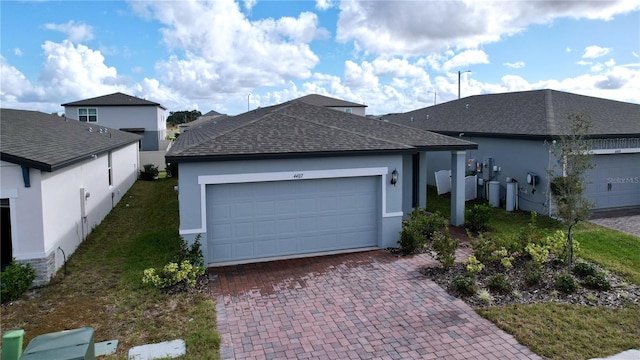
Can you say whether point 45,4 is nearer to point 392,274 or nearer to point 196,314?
point 196,314

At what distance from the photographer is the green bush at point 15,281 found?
840 centimetres

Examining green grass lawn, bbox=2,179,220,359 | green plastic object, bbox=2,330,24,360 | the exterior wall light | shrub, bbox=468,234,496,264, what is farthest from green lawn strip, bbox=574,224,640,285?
green plastic object, bbox=2,330,24,360

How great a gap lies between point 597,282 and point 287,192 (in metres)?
6.92

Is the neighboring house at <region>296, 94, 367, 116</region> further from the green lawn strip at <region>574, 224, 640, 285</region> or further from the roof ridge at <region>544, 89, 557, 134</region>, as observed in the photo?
the green lawn strip at <region>574, 224, 640, 285</region>

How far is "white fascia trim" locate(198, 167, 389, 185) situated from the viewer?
10.3 meters

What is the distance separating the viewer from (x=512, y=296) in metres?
8.48

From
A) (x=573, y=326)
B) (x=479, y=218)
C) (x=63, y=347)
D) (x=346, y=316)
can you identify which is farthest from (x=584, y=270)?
(x=63, y=347)

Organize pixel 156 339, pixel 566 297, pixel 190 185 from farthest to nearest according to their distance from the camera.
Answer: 1. pixel 190 185
2. pixel 566 297
3. pixel 156 339

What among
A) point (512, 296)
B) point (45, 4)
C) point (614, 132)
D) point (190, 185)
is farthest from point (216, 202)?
point (614, 132)

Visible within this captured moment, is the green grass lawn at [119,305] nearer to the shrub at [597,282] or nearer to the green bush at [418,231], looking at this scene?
the green bush at [418,231]

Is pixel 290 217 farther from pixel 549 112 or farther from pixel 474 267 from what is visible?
pixel 549 112

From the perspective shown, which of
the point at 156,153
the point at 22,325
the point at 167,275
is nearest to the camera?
the point at 22,325

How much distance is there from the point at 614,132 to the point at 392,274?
11.6 m

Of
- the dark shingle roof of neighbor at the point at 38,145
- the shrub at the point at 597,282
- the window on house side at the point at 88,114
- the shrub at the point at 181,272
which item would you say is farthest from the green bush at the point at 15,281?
the window on house side at the point at 88,114
